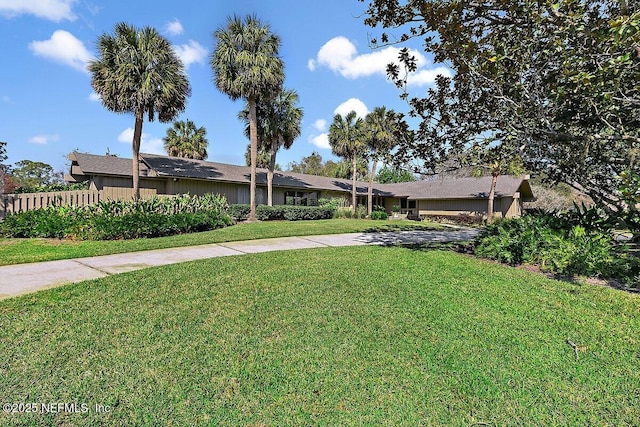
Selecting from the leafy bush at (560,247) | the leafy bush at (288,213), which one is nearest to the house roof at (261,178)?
the leafy bush at (288,213)

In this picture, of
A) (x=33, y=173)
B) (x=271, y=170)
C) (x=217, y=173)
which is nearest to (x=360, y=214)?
(x=271, y=170)

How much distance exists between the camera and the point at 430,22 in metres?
5.75

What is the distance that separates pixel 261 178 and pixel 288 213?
173 inches

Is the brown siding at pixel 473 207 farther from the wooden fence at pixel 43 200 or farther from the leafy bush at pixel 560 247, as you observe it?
the wooden fence at pixel 43 200

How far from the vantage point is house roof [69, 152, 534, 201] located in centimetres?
1831

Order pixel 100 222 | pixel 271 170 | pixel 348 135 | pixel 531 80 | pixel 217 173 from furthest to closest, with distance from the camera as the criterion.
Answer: pixel 348 135 → pixel 271 170 → pixel 217 173 → pixel 100 222 → pixel 531 80

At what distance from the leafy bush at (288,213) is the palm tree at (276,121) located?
1.20 metres

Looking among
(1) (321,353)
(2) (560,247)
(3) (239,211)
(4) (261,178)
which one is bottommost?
(1) (321,353)

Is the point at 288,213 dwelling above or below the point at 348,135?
below

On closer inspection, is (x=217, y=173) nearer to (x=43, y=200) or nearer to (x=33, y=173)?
(x=43, y=200)

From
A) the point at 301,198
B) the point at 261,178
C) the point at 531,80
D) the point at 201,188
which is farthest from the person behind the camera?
the point at 301,198

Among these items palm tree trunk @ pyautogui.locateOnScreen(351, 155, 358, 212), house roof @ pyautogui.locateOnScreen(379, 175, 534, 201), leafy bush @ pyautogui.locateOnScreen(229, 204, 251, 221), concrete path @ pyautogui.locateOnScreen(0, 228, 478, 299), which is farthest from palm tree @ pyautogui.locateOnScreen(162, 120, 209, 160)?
concrete path @ pyautogui.locateOnScreen(0, 228, 478, 299)

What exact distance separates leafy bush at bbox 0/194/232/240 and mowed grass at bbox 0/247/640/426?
17.5 feet

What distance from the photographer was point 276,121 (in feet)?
72.2
